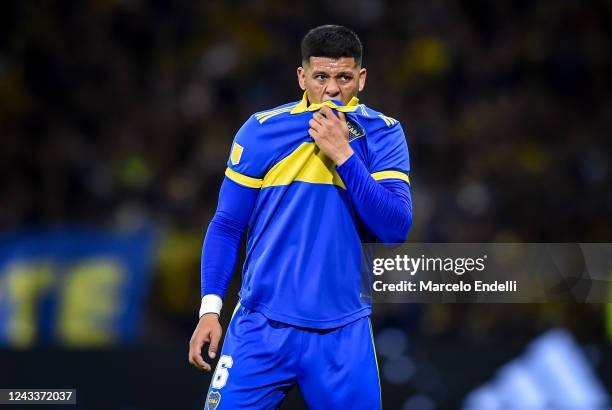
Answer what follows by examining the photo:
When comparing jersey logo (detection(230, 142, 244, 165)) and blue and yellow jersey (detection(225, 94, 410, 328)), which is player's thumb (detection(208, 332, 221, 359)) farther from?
jersey logo (detection(230, 142, 244, 165))

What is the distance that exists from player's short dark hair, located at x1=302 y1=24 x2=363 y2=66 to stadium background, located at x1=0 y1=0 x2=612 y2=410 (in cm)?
278

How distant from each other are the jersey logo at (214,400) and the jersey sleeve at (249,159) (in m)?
0.64

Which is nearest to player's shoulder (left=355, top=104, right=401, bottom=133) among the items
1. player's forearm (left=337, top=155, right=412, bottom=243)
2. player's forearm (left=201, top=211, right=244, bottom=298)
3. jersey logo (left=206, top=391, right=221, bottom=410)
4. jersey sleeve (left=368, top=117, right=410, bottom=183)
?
jersey sleeve (left=368, top=117, right=410, bottom=183)

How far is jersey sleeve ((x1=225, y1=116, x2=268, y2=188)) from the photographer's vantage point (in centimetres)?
314

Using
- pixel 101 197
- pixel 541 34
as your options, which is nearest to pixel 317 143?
pixel 101 197

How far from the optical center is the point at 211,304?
3152 millimetres

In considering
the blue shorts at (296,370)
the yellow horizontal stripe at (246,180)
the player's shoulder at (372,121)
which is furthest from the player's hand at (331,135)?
the blue shorts at (296,370)

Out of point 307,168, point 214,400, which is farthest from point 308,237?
point 214,400

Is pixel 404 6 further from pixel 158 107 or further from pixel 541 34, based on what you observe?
pixel 158 107

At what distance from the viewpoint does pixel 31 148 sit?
27.4 feet

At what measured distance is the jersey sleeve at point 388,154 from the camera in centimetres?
316

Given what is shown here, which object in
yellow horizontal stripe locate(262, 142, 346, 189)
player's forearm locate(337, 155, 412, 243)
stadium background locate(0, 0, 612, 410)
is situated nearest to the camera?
player's forearm locate(337, 155, 412, 243)

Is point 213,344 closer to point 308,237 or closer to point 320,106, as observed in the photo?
point 308,237

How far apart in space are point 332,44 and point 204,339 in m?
0.99
